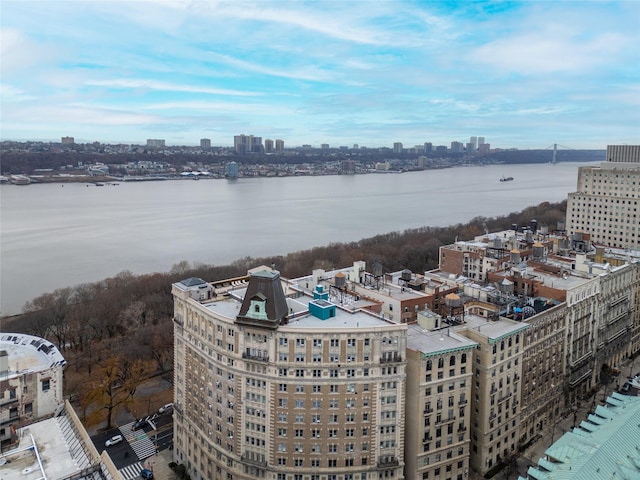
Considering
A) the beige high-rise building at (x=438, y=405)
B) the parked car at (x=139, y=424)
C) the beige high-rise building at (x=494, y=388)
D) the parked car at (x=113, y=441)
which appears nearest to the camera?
the beige high-rise building at (x=438, y=405)

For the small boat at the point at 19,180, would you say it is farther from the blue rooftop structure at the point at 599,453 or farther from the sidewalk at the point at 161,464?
the blue rooftop structure at the point at 599,453

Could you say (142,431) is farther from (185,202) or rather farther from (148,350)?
(185,202)

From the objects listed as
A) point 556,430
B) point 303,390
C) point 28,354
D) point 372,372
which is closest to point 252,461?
point 303,390

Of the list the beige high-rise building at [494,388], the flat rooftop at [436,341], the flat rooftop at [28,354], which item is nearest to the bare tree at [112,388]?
the flat rooftop at [28,354]

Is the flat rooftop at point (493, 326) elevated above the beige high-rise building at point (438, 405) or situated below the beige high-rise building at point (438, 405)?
above

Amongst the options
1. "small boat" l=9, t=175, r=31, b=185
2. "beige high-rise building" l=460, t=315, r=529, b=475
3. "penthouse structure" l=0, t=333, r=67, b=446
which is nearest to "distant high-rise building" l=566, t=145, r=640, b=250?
"beige high-rise building" l=460, t=315, r=529, b=475

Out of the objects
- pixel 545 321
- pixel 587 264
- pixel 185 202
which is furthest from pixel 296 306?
pixel 185 202
